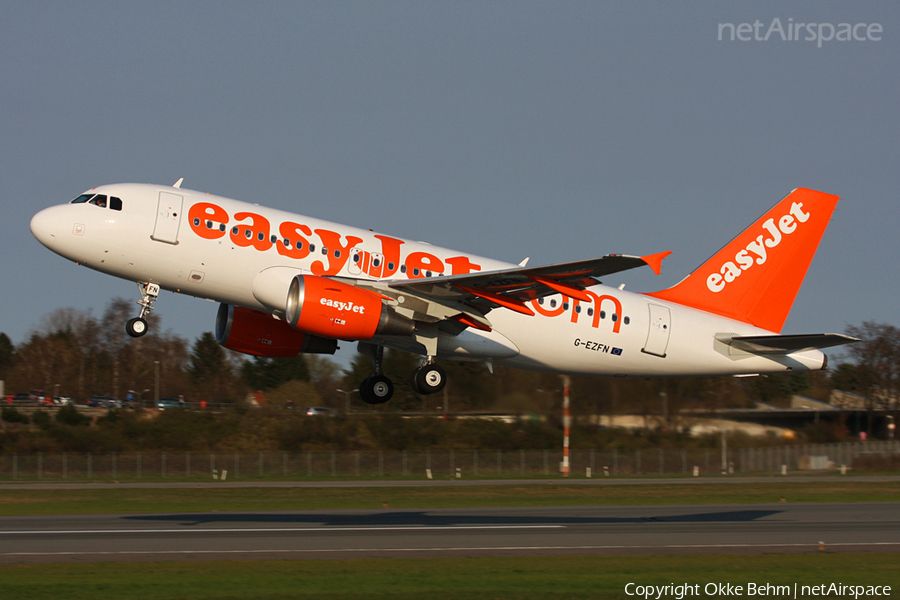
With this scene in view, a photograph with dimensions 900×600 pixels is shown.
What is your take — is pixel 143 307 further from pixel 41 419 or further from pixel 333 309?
pixel 41 419

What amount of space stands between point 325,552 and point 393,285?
306 inches

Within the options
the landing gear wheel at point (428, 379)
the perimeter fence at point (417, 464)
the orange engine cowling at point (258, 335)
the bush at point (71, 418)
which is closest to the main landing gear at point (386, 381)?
the landing gear wheel at point (428, 379)

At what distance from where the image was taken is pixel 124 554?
23656 mm

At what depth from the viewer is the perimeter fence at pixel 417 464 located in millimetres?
54312

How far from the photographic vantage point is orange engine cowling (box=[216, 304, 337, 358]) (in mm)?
29781

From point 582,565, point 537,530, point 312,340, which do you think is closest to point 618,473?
point 537,530

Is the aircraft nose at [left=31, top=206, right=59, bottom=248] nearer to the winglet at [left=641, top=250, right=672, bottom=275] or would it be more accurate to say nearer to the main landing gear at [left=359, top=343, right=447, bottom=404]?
the main landing gear at [left=359, top=343, right=447, bottom=404]

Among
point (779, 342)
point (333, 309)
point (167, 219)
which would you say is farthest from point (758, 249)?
point (167, 219)

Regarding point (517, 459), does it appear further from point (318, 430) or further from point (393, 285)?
point (393, 285)

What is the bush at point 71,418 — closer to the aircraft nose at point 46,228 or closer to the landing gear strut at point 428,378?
the aircraft nose at point 46,228

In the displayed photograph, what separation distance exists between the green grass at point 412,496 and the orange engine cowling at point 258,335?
9.93 metres
